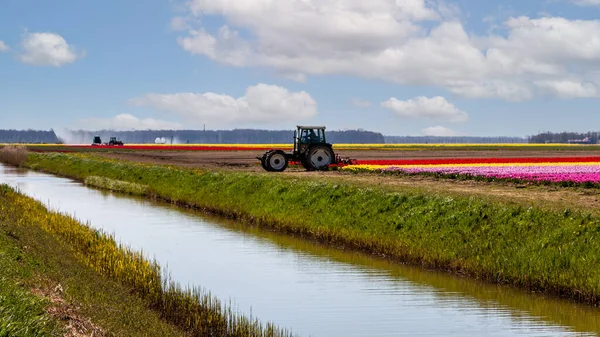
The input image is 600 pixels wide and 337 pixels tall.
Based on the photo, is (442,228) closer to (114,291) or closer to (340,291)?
(340,291)

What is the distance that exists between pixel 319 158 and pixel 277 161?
3.73 m

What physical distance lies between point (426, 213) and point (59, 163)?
7374cm

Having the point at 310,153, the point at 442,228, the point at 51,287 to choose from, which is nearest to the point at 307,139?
the point at 310,153

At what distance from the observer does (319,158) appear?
61.3 meters

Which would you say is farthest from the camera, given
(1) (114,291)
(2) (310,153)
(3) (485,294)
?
(2) (310,153)

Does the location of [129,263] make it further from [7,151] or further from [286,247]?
[7,151]

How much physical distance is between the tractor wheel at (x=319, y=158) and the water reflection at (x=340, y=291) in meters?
24.7

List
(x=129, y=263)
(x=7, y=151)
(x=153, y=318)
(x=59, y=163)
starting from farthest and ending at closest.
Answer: (x=7, y=151), (x=59, y=163), (x=129, y=263), (x=153, y=318)

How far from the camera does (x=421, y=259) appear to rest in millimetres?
26594

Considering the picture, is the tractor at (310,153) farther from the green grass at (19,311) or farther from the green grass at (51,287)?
the green grass at (19,311)

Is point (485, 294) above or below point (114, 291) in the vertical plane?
below

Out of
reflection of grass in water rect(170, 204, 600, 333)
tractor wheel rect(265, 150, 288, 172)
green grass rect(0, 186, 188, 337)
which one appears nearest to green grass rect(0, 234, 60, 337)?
green grass rect(0, 186, 188, 337)

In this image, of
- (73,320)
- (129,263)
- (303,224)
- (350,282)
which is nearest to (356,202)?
(303,224)

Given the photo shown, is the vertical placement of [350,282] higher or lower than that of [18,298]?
lower
